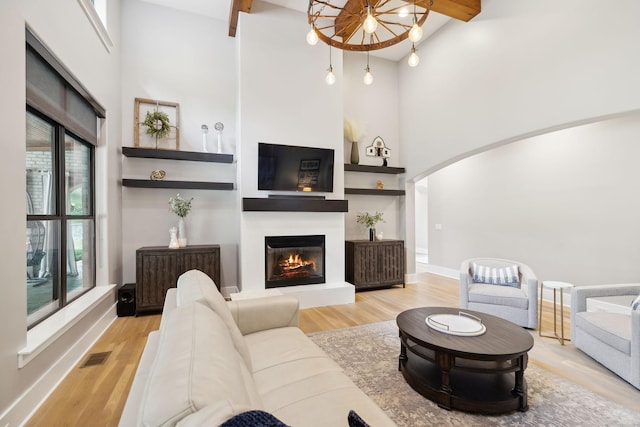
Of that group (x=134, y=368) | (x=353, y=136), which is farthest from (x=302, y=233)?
(x=134, y=368)

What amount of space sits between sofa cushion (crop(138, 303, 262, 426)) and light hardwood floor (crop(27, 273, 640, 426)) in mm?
1475

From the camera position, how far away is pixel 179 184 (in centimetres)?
420

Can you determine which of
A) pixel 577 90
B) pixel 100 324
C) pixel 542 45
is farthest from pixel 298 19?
pixel 100 324

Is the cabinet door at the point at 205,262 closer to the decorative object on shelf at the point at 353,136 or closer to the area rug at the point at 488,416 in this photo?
the area rug at the point at 488,416

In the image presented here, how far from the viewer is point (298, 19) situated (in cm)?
435

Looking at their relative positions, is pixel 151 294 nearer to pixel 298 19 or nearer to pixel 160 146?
pixel 160 146

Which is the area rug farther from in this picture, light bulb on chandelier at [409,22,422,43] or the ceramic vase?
the ceramic vase

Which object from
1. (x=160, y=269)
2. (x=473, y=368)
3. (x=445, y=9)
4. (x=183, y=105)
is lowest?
(x=473, y=368)

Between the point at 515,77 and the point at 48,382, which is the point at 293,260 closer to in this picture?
the point at 48,382

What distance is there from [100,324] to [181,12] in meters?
4.64

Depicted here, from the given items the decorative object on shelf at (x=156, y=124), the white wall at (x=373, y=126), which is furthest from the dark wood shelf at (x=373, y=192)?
the decorative object on shelf at (x=156, y=124)

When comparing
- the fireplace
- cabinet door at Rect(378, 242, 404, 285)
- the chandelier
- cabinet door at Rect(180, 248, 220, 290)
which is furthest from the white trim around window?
cabinet door at Rect(378, 242, 404, 285)

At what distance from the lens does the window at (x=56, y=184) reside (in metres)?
2.25

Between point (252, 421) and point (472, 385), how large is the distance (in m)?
2.14
